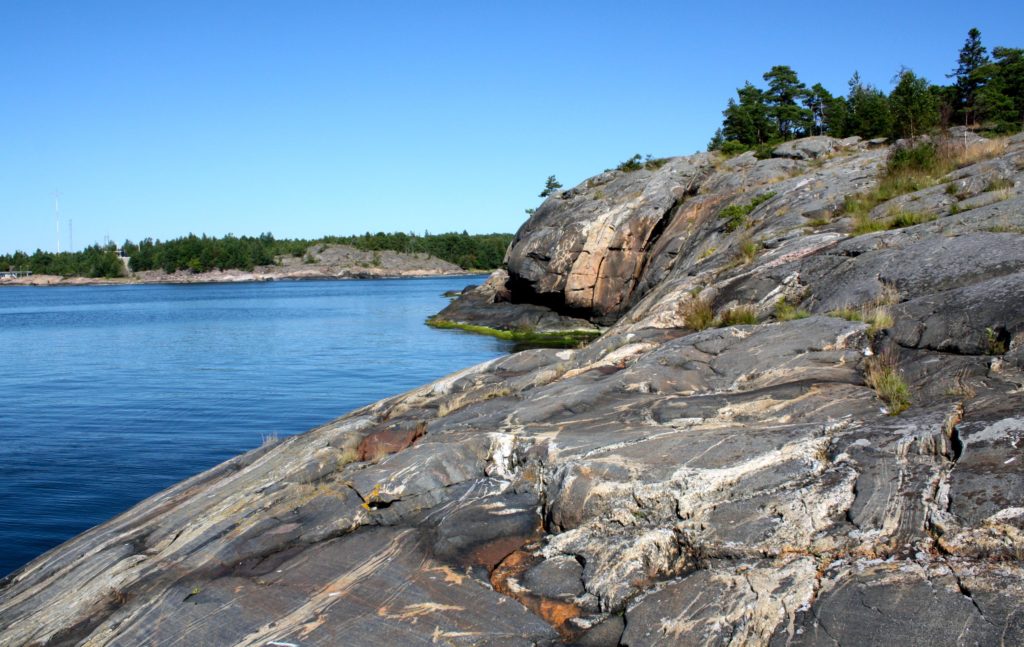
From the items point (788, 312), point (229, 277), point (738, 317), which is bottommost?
point (738, 317)

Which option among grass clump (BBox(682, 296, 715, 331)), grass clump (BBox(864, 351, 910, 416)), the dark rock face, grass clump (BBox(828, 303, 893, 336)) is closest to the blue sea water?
the dark rock face

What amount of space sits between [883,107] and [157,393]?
116ft

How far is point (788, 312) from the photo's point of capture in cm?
1429

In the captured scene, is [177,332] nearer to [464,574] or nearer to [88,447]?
[88,447]

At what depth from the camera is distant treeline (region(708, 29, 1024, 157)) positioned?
33781 mm

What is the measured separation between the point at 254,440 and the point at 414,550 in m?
13.4

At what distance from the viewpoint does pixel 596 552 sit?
8719 millimetres

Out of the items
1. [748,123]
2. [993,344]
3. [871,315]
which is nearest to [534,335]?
[748,123]

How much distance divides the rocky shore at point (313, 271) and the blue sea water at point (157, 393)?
111984 mm

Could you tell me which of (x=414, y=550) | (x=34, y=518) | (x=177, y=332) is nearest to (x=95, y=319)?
(x=177, y=332)

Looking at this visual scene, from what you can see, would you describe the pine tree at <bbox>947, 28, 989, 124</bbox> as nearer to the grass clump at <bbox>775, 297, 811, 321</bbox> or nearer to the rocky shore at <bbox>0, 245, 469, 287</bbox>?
the grass clump at <bbox>775, 297, 811, 321</bbox>

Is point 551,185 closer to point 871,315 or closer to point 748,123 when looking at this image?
point 748,123

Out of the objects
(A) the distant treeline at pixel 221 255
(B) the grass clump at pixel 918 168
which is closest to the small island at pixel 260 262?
(A) the distant treeline at pixel 221 255

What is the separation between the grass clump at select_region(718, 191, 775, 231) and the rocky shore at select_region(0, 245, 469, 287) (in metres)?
151
